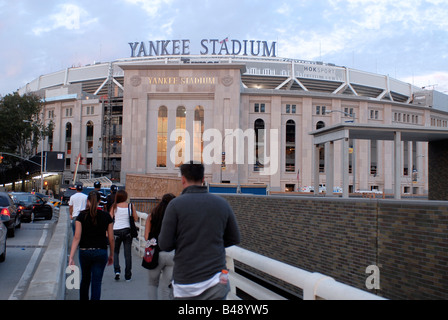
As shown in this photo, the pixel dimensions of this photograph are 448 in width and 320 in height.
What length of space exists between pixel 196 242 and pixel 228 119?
5686 centimetres

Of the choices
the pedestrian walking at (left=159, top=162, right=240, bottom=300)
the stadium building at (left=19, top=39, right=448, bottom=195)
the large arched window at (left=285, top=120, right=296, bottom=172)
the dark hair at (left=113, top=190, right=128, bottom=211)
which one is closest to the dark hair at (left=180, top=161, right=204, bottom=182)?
the pedestrian walking at (left=159, top=162, right=240, bottom=300)

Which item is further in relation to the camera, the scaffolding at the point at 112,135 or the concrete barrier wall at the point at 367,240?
the scaffolding at the point at 112,135

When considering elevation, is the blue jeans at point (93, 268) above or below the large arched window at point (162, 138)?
below

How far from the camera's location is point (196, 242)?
11.4ft

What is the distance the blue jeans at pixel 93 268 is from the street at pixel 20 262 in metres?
1.85

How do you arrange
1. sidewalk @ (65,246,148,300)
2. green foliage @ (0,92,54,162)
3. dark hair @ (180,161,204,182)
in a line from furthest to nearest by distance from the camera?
green foliage @ (0,92,54,162), sidewalk @ (65,246,148,300), dark hair @ (180,161,204,182)

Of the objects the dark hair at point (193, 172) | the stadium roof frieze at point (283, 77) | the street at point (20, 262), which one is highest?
the stadium roof frieze at point (283, 77)

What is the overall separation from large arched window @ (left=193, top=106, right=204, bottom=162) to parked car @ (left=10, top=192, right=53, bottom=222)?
34802 millimetres

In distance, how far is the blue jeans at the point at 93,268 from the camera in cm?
582

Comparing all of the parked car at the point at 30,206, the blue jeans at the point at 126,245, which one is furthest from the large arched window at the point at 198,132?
the blue jeans at the point at 126,245

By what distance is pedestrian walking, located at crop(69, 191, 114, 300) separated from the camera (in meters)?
5.84

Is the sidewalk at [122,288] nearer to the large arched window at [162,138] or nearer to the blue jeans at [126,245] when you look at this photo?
the blue jeans at [126,245]

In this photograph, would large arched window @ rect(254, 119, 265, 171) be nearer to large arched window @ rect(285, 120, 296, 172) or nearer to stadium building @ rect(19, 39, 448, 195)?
stadium building @ rect(19, 39, 448, 195)

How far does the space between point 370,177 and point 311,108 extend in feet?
48.9
